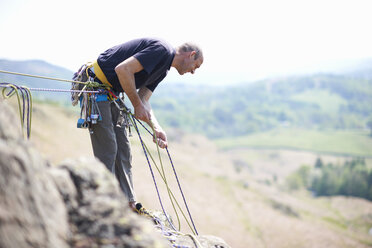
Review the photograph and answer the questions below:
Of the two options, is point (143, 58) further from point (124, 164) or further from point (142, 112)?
point (124, 164)

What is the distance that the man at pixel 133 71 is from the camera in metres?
3.45

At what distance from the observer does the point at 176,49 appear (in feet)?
12.6

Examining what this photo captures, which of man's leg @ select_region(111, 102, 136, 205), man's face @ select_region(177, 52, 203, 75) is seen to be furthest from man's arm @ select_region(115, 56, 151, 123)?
man's leg @ select_region(111, 102, 136, 205)

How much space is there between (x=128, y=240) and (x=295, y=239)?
3981cm

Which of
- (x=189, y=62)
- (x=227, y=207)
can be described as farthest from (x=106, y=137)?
(x=227, y=207)

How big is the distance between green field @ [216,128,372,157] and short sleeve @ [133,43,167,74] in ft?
434

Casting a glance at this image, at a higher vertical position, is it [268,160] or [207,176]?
[207,176]

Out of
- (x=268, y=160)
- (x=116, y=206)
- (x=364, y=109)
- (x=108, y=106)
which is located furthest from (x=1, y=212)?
(x=364, y=109)

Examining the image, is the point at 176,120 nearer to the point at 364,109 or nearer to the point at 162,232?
the point at 364,109

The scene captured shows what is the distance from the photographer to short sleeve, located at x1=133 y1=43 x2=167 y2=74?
3426mm

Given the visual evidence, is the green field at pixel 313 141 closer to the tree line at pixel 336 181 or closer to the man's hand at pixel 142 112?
the tree line at pixel 336 181

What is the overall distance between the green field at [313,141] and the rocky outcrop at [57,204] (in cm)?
13371

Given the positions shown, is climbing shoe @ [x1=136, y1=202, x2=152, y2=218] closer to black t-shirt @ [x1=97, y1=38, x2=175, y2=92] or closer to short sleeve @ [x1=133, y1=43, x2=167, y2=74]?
black t-shirt @ [x1=97, y1=38, x2=175, y2=92]

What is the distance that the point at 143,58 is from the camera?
11.2ft
